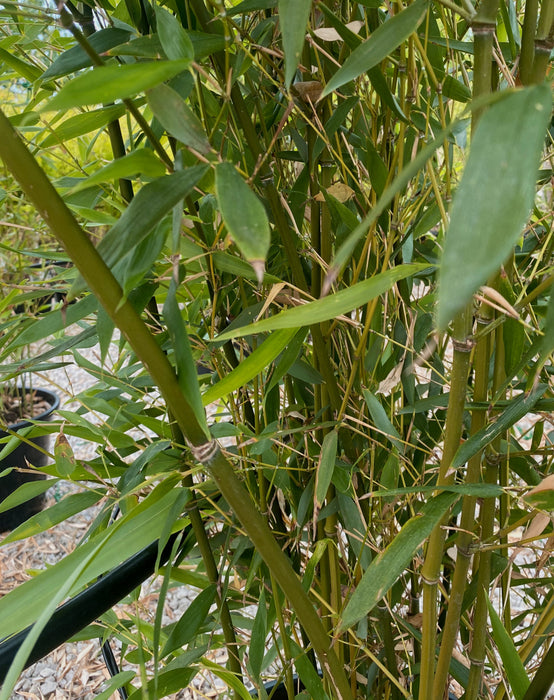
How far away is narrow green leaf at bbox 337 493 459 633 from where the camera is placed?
1.02ft

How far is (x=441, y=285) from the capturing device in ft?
0.44

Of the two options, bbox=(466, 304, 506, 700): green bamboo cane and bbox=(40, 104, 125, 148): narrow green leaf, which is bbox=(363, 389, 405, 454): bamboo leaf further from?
bbox=(40, 104, 125, 148): narrow green leaf

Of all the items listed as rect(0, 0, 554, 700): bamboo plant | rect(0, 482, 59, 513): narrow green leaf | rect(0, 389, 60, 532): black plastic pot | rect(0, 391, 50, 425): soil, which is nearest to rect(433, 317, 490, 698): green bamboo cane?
rect(0, 0, 554, 700): bamboo plant

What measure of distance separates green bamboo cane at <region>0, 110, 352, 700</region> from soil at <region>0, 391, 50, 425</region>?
1595 mm

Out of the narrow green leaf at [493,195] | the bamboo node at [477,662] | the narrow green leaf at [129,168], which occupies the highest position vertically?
the narrow green leaf at [129,168]

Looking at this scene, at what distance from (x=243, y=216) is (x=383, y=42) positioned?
110mm

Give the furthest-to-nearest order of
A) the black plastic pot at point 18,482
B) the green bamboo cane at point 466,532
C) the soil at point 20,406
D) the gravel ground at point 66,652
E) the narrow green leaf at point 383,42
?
1. the soil at point 20,406
2. the black plastic pot at point 18,482
3. the gravel ground at point 66,652
4. the green bamboo cane at point 466,532
5. the narrow green leaf at point 383,42

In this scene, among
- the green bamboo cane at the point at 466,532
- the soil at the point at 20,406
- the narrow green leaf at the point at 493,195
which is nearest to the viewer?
the narrow green leaf at the point at 493,195

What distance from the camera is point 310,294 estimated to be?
0.43 meters

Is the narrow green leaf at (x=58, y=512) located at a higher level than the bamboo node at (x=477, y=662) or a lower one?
higher

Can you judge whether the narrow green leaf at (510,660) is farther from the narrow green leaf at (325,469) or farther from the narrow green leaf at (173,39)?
the narrow green leaf at (173,39)

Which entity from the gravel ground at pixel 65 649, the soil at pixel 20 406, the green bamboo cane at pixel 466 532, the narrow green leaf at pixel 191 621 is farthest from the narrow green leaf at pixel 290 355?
the soil at pixel 20 406

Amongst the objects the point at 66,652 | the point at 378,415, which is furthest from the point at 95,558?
the point at 66,652

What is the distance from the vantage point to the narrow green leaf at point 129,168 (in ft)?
0.71
